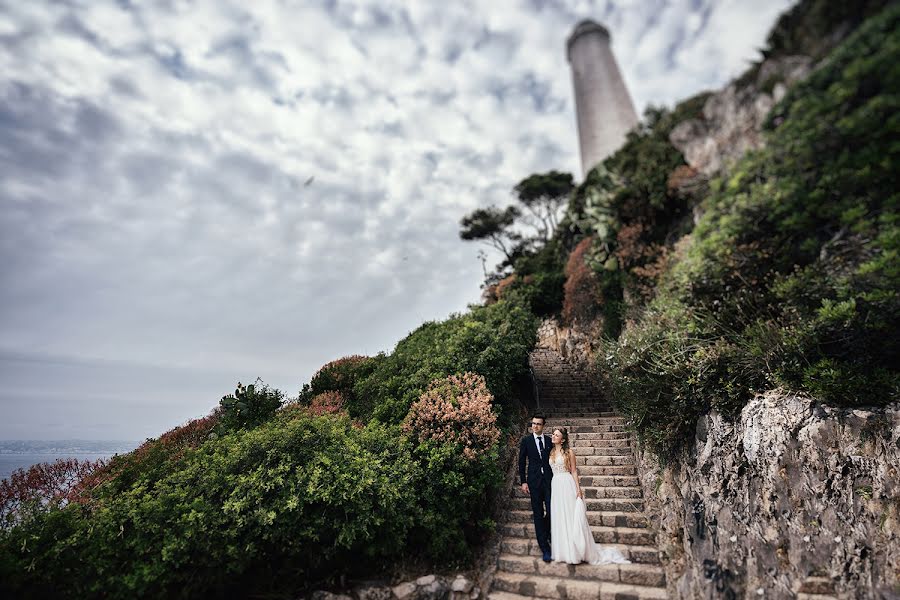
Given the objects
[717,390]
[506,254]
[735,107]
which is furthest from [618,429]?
[506,254]

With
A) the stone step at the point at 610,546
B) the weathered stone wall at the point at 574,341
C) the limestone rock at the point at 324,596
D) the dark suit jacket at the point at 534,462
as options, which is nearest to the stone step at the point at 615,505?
the stone step at the point at 610,546

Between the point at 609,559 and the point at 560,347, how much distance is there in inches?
392

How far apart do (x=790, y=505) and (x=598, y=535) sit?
2.74m

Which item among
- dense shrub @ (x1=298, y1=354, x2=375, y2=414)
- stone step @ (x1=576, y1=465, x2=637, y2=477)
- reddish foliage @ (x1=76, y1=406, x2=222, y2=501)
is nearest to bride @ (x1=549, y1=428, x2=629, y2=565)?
stone step @ (x1=576, y1=465, x2=637, y2=477)

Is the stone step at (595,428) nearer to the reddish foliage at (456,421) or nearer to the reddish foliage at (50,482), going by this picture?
the reddish foliage at (456,421)

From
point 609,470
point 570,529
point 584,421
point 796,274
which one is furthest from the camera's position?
point 584,421

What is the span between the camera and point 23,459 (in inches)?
225

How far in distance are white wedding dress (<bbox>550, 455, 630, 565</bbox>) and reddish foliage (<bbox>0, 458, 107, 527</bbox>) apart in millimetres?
5654

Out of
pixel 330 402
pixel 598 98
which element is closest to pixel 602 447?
pixel 330 402

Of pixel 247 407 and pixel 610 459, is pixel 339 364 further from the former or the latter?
pixel 610 459

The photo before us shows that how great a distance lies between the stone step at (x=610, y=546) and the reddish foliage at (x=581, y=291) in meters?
8.67

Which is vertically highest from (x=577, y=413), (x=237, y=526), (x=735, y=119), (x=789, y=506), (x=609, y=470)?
(x=735, y=119)

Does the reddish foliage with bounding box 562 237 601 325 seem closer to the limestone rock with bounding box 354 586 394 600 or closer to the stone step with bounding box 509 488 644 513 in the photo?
the stone step with bounding box 509 488 644 513

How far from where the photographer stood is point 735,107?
43.2 feet
